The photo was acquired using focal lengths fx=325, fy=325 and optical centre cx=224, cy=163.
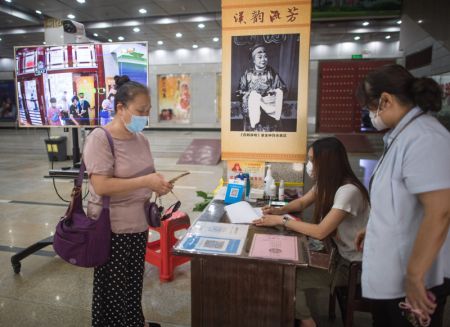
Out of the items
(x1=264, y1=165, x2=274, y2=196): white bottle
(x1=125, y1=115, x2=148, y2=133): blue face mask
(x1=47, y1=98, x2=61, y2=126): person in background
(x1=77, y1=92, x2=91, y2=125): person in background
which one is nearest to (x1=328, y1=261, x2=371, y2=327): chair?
(x1=264, y1=165, x2=274, y2=196): white bottle

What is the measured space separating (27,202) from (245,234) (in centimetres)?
430

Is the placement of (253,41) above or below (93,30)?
below

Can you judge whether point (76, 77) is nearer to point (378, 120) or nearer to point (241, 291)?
point (241, 291)

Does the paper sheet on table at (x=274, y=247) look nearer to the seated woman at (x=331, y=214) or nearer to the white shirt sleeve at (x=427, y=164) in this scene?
the seated woman at (x=331, y=214)

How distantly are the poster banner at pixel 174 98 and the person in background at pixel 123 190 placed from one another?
13.4 m

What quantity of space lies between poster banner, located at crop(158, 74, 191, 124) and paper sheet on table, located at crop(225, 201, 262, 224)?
43.0ft

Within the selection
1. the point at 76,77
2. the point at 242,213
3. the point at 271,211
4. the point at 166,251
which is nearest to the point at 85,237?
the point at 242,213

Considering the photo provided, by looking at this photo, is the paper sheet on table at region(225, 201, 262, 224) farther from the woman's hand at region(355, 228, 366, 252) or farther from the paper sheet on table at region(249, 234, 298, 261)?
the woman's hand at region(355, 228, 366, 252)

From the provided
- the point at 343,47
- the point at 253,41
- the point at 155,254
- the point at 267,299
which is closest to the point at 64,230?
the point at 267,299

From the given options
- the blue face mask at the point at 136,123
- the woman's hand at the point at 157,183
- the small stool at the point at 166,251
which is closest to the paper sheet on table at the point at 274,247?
the woman's hand at the point at 157,183

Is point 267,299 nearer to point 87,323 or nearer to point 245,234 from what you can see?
point 245,234

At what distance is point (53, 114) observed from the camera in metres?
2.89

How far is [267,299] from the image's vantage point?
1516 millimetres

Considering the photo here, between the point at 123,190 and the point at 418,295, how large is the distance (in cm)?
118
